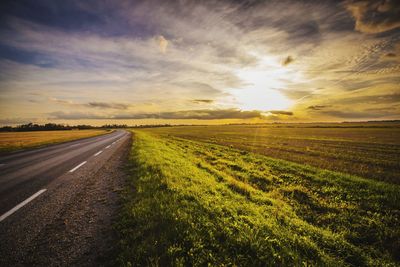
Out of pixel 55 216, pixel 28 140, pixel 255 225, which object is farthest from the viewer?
pixel 28 140

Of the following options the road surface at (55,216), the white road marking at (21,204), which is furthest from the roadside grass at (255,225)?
the white road marking at (21,204)

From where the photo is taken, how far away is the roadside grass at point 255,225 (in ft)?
12.1

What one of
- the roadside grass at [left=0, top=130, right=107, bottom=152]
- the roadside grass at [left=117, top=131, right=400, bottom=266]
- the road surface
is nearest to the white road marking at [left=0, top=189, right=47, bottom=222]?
the road surface

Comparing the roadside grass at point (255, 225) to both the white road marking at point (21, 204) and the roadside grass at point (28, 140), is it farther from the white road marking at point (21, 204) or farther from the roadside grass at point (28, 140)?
the roadside grass at point (28, 140)

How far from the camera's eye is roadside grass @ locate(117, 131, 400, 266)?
145 inches

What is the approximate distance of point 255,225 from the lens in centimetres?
477

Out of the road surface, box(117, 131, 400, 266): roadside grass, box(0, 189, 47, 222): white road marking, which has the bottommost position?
box(117, 131, 400, 266): roadside grass

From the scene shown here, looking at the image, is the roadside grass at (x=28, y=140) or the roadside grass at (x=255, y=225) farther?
the roadside grass at (x=28, y=140)

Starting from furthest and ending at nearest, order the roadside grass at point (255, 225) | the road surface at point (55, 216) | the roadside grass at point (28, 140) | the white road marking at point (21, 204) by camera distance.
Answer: the roadside grass at point (28, 140) < the white road marking at point (21, 204) < the roadside grass at point (255, 225) < the road surface at point (55, 216)

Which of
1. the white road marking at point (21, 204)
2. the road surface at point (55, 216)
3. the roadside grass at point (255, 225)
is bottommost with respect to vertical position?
the roadside grass at point (255, 225)

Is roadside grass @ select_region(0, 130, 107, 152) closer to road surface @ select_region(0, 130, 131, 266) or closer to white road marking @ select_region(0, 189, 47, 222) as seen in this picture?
road surface @ select_region(0, 130, 131, 266)

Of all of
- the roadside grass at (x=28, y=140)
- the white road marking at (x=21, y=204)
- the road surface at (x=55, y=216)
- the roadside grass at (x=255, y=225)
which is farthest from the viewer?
the roadside grass at (x=28, y=140)

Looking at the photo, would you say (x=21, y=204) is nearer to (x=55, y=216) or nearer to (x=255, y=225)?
(x=55, y=216)

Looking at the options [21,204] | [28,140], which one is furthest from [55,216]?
[28,140]
